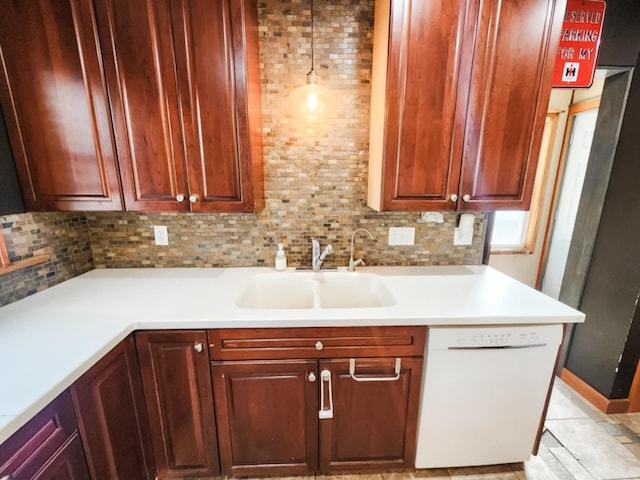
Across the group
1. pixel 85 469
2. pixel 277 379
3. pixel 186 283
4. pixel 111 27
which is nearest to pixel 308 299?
pixel 277 379

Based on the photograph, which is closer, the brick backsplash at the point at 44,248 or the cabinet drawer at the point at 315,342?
the cabinet drawer at the point at 315,342

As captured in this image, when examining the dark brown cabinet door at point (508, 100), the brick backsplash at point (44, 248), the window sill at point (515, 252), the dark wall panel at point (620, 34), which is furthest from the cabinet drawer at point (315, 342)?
the window sill at point (515, 252)

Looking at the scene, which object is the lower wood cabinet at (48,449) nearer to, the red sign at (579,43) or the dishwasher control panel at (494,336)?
the dishwasher control panel at (494,336)

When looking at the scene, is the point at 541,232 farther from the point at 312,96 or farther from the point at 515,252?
the point at 312,96

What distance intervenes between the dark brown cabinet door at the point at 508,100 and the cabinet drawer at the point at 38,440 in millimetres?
1780

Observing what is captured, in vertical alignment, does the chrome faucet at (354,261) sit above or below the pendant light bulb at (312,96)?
below

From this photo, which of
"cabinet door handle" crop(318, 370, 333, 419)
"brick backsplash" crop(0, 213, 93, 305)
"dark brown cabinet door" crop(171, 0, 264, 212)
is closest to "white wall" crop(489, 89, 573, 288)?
"cabinet door handle" crop(318, 370, 333, 419)

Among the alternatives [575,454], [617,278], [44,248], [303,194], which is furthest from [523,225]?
[44,248]

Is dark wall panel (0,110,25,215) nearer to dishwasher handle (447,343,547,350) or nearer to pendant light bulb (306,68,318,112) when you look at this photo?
pendant light bulb (306,68,318,112)

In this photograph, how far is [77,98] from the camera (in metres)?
1.20

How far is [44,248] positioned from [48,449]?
106 centimetres

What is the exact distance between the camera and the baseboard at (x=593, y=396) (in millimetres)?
1758

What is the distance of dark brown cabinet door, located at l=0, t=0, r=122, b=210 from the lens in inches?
44.4

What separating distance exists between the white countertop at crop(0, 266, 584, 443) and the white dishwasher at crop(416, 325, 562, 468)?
0.30 feet
